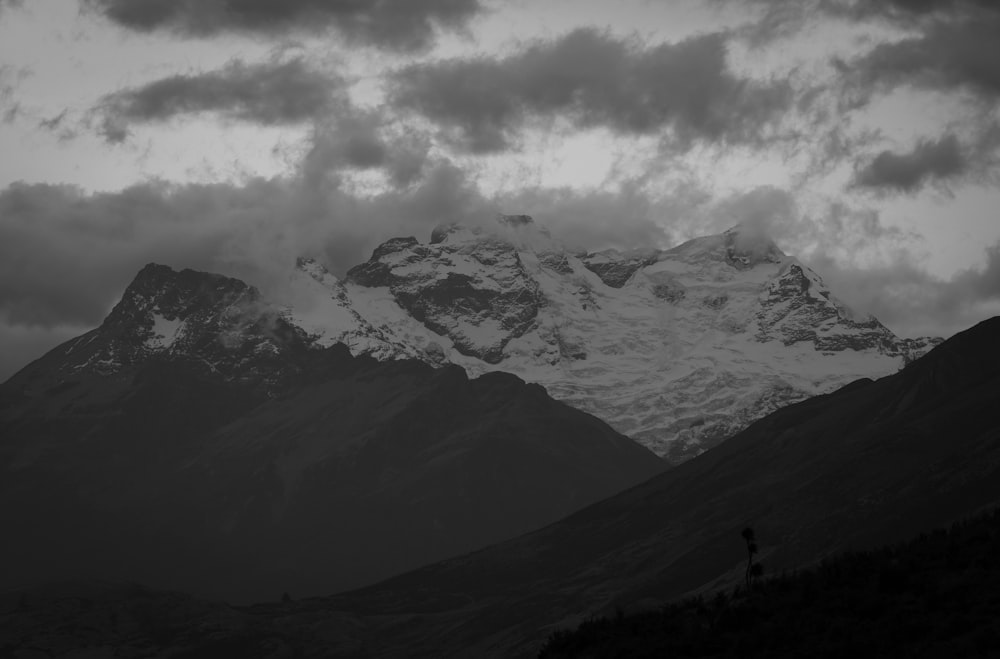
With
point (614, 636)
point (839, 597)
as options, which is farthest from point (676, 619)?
point (839, 597)

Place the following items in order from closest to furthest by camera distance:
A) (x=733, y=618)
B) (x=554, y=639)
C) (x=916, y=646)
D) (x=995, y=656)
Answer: (x=995, y=656)
(x=916, y=646)
(x=733, y=618)
(x=554, y=639)

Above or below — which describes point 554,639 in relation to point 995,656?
above

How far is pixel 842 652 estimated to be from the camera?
244ft

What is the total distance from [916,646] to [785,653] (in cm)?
607

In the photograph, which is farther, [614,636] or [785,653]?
[614,636]

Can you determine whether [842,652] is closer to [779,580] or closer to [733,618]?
[733,618]

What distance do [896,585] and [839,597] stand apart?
2.87 meters

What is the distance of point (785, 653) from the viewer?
3012 inches

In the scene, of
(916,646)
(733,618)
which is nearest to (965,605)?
(916,646)

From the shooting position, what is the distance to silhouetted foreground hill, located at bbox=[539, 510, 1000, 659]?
74750 millimetres

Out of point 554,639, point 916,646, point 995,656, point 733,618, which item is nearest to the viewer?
point 995,656

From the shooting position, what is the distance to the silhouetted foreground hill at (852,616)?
74.8m

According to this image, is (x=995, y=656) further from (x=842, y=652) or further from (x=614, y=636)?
(x=614, y=636)

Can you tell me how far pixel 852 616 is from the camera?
79.7 m
